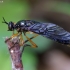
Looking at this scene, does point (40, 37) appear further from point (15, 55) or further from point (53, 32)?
point (15, 55)

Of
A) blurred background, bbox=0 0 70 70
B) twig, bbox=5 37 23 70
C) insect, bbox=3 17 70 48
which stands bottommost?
blurred background, bbox=0 0 70 70

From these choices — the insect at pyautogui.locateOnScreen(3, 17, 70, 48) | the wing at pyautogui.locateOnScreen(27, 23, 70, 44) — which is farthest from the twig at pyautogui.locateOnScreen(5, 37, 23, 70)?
the wing at pyautogui.locateOnScreen(27, 23, 70, 44)

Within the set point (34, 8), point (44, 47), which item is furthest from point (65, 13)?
point (44, 47)

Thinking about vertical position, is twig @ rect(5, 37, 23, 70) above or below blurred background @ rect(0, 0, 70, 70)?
above

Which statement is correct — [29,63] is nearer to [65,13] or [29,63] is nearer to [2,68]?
[2,68]

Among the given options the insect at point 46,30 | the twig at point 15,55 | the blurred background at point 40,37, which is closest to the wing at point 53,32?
the insect at point 46,30

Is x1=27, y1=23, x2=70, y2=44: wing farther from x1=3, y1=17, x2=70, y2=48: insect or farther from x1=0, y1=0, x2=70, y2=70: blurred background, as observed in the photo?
x1=0, y1=0, x2=70, y2=70: blurred background

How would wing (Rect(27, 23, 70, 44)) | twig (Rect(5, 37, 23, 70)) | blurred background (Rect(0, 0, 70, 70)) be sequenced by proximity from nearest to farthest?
twig (Rect(5, 37, 23, 70))
wing (Rect(27, 23, 70, 44))
blurred background (Rect(0, 0, 70, 70))
